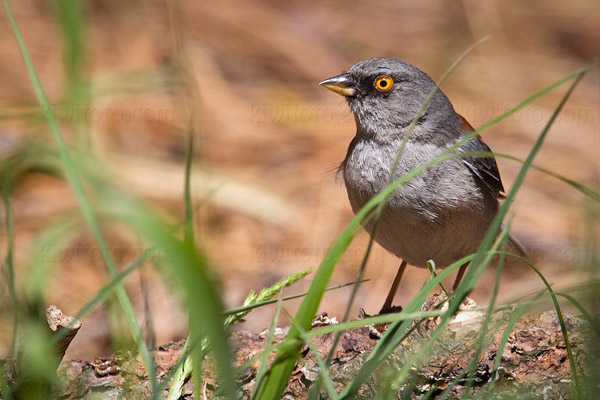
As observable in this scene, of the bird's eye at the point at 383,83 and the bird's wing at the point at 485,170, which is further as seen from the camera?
the bird's eye at the point at 383,83

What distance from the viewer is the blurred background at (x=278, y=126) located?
6.04 meters

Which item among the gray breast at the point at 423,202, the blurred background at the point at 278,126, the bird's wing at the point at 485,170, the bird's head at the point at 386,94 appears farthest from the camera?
the blurred background at the point at 278,126

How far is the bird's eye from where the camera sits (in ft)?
15.1

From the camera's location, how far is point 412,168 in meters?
4.16

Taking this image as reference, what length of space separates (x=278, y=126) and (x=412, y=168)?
3.81m

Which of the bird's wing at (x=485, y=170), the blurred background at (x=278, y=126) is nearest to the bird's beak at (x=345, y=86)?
the blurred background at (x=278, y=126)

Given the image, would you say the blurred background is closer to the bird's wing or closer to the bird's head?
the bird's head

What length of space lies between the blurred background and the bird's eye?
27.0 inches

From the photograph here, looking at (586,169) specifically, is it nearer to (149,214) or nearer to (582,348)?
(582,348)

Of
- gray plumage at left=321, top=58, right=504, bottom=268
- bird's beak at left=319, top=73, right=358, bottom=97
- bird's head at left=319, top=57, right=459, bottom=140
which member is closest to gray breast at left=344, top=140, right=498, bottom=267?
gray plumage at left=321, top=58, right=504, bottom=268

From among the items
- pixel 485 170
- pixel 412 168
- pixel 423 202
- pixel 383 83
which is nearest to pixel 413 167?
pixel 412 168

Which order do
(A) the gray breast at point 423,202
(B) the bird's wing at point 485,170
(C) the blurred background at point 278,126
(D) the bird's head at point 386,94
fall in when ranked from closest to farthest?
(A) the gray breast at point 423,202
(B) the bird's wing at point 485,170
(D) the bird's head at point 386,94
(C) the blurred background at point 278,126

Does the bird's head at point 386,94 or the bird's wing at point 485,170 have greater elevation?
the bird's head at point 386,94

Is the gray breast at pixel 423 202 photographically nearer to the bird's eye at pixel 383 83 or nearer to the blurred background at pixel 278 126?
the bird's eye at pixel 383 83
